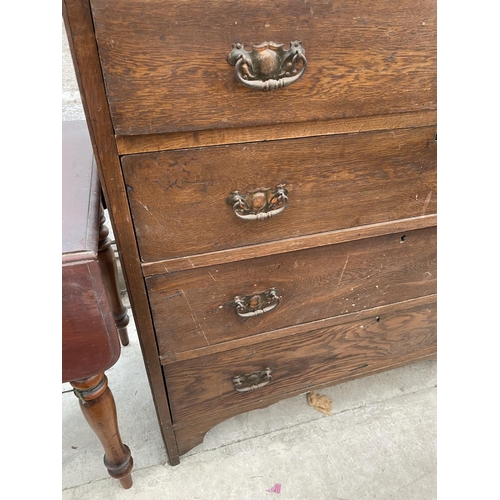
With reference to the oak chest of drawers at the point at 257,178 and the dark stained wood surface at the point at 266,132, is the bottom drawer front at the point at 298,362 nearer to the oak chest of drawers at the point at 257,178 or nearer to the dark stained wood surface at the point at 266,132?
the oak chest of drawers at the point at 257,178

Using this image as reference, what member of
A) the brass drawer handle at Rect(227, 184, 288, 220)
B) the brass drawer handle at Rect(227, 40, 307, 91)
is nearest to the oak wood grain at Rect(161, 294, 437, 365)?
the brass drawer handle at Rect(227, 184, 288, 220)

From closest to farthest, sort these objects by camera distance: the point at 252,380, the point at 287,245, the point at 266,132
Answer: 1. the point at 266,132
2. the point at 287,245
3. the point at 252,380

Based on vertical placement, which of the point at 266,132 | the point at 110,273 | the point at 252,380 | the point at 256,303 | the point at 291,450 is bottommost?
the point at 291,450

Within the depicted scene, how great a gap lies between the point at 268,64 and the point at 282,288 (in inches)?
19.3

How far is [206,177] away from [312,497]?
0.93m

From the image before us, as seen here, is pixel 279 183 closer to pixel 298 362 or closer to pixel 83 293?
pixel 83 293

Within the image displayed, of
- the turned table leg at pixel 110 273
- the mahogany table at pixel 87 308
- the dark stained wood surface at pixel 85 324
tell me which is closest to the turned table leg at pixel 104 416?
the mahogany table at pixel 87 308

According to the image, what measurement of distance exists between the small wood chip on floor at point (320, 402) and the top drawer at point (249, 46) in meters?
0.98

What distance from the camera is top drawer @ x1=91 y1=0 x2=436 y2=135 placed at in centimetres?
58

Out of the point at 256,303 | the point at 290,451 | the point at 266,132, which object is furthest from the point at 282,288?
the point at 290,451

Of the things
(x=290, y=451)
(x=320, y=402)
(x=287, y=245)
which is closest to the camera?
(x=287, y=245)

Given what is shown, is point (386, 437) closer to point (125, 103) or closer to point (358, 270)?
point (358, 270)

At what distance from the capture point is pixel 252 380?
3.74 feet

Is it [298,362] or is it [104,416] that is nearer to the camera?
[104,416]
